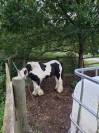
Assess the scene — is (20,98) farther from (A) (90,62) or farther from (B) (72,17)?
(A) (90,62)

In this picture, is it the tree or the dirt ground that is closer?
the dirt ground

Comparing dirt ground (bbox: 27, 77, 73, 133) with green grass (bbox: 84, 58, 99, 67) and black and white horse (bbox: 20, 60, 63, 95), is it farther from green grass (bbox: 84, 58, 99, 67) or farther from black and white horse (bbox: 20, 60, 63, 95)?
green grass (bbox: 84, 58, 99, 67)

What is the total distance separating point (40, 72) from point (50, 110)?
50.9 inches

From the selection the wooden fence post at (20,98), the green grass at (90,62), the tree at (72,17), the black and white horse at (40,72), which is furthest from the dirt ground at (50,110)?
the wooden fence post at (20,98)

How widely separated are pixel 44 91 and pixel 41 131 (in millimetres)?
2432

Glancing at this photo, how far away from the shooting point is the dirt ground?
18.4 ft

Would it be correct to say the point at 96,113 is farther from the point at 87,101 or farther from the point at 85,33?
the point at 85,33

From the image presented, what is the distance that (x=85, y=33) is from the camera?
27.2ft

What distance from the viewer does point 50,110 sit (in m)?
6.54

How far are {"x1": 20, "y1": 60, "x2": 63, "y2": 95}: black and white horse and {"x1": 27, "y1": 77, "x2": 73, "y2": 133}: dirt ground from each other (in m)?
0.17

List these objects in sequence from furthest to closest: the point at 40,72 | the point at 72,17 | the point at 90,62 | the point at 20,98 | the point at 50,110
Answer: the point at 90,62
the point at 72,17
the point at 40,72
the point at 50,110
the point at 20,98

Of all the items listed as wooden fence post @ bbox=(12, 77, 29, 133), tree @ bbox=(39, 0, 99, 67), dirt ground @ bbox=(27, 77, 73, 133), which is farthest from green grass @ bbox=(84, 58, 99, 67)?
wooden fence post @ bbox=(12, 77, 29, 133)

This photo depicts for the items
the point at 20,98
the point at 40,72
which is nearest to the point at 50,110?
the point at 40,72

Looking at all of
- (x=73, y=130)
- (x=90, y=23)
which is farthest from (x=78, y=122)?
(x=90, y=23)
